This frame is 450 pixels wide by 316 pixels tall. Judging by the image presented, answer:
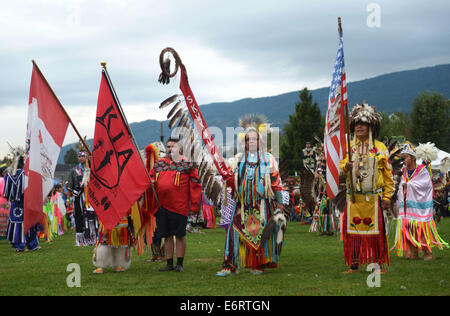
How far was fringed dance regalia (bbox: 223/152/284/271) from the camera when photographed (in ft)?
23.1

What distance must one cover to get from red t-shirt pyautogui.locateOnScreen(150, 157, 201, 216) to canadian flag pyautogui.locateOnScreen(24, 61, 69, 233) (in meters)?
1.56

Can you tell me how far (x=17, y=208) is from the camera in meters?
11.8

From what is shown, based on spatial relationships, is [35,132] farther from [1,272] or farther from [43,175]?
[1,272]

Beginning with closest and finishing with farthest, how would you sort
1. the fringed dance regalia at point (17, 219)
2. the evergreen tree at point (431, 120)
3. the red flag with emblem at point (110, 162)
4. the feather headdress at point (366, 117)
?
the feather headdress at point (366, 117), the red flag with emblem at point (110, 162), the fringed dance regalia at point (17, 219), the evergreen tree at point (431, 120)

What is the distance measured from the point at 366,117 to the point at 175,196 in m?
2.89

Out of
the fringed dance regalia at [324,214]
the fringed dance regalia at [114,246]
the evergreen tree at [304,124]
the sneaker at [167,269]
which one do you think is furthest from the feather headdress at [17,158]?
Answer: the evergreen tree at [304,124]

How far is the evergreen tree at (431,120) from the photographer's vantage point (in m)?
53.8

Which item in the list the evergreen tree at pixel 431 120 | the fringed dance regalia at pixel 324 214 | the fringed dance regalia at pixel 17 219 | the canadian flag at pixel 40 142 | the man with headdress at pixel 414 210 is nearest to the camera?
the canadian flag at pixel 40 142

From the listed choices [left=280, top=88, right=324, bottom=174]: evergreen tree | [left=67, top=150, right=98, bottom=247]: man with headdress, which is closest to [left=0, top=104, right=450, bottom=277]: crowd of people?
[left=67, top=150, right=98, bottom=247]: man with headdress

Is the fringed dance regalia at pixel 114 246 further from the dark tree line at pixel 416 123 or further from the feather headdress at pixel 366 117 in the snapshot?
the dark tree line at pixel 416 123

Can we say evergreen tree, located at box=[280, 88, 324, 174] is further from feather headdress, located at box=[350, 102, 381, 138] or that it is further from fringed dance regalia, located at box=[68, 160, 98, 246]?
feather headdress, located at box=[350, 102, 381, 138]

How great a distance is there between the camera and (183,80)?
697 cm

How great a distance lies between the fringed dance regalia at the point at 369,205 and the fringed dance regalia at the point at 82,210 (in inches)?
249
